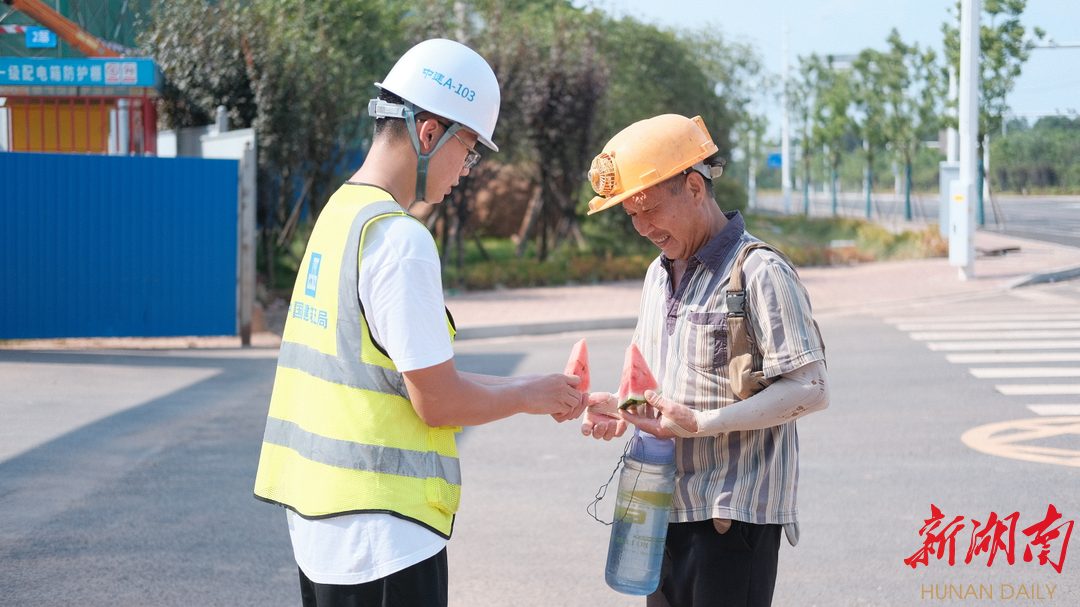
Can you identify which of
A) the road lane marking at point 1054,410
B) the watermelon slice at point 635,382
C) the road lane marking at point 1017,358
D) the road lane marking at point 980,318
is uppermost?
the watermelon slice at point 635,382

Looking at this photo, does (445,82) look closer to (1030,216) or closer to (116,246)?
(116,246)

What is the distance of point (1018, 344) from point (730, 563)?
9.55 metres

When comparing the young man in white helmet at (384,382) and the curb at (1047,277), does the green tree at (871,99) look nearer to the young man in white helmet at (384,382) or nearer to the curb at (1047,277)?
the curb at (1047,277)

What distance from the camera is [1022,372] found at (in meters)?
9.16

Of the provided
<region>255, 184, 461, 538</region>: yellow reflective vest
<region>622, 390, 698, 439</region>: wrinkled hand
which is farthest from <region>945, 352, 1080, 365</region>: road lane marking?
<region>255, 184, 461, 538</region>: yellow reflective vest

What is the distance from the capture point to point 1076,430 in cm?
700

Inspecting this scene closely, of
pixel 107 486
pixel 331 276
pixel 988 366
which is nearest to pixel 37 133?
pixel 107 486

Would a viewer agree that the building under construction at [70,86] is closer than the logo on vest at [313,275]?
No

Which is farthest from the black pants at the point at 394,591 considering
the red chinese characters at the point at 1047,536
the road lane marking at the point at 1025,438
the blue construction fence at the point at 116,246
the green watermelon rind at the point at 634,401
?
the blue construction fence at the point at 116,246

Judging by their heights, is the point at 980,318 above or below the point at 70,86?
below

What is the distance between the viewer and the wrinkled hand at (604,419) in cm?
268

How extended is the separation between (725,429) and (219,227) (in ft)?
33.2

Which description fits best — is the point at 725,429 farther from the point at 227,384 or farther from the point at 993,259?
the point at 993,259

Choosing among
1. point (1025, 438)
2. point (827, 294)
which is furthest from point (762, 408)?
point (827, 294)
